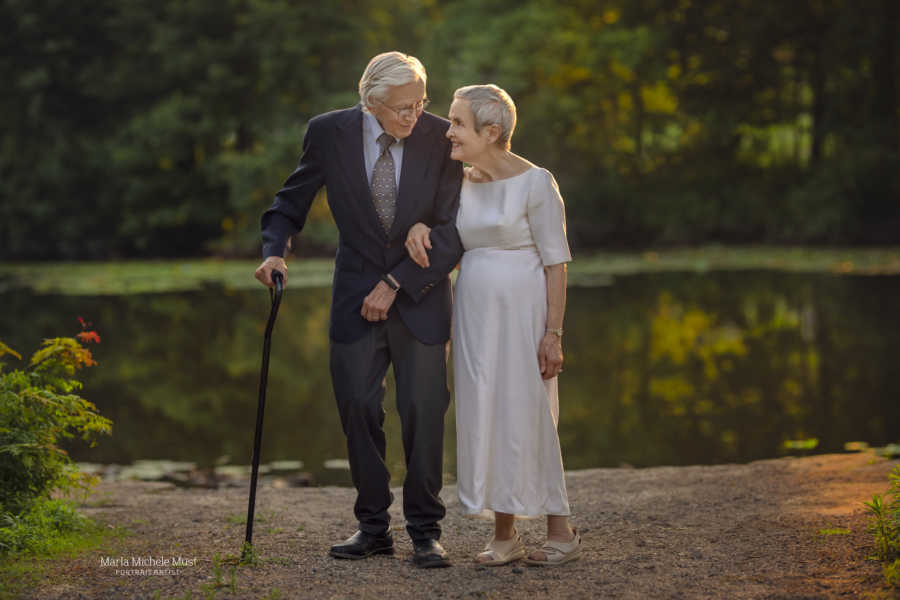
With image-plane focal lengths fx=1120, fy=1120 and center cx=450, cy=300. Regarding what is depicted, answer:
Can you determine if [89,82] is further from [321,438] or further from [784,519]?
[784,519]

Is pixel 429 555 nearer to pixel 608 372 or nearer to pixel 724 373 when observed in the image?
pixel 608 372

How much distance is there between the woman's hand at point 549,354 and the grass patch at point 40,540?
6.79 ft

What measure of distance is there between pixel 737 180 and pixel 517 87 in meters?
6.15

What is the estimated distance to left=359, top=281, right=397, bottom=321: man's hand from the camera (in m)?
4.27

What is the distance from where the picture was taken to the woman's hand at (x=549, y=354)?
425cm

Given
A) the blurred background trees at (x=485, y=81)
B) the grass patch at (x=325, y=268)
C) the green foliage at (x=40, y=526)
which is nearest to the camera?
the green foliage at (x=40, y=526)

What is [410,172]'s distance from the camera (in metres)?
4.35

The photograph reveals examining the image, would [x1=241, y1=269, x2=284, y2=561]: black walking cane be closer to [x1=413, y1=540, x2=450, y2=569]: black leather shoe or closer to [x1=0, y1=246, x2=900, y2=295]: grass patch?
→ [x1=413, y1=540, x2=450, y2=569]: black leather shoe

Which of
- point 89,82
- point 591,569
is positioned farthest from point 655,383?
point 89,82

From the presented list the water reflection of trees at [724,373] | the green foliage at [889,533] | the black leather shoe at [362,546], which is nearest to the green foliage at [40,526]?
the black leather shoe at [362,546]

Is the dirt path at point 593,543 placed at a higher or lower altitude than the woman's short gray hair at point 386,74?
lower

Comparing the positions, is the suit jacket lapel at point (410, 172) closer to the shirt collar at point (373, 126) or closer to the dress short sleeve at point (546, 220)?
the shirt collar at point (373, 126)

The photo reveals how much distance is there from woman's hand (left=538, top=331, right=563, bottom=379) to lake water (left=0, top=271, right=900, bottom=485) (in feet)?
10.5

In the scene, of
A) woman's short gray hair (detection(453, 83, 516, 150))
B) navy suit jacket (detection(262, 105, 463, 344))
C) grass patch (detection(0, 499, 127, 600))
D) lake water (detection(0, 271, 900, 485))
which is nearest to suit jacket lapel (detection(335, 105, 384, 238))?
navy suit jacket (detection(262, 105, 463, 344))
